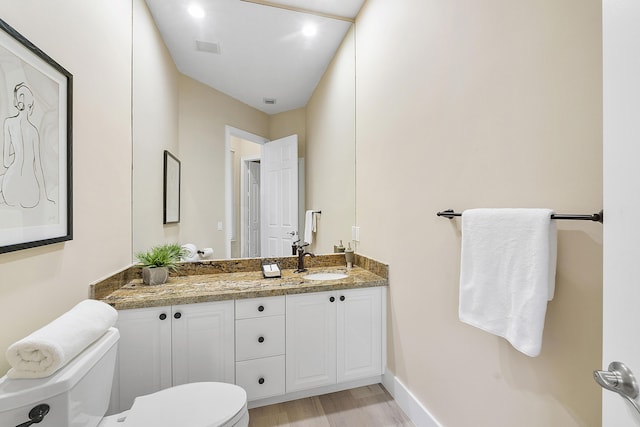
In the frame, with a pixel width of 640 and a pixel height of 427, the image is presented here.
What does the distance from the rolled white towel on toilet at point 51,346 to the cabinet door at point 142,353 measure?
49 centimetres

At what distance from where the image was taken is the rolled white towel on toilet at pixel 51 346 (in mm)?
823

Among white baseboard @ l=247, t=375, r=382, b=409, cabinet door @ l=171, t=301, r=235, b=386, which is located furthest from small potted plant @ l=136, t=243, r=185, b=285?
white baseboard @ l=247, t=375, r=382, b=409

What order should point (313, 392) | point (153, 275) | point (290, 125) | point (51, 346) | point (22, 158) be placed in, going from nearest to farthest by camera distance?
point (51, 346)
point (22, 158)
point (153, 275)
point (313, 392)
point (290, 125)

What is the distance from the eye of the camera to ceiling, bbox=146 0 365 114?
2016mm

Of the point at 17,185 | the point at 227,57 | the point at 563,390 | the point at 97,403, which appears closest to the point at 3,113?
the point at 17,185

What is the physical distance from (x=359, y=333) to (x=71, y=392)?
4.80ft

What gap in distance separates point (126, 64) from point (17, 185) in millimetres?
1160

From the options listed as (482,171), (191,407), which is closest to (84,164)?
(191,407)

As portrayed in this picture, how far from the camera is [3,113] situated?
2.87 feet

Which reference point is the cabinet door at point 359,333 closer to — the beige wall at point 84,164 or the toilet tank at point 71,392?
the toilet tank at point 71,392

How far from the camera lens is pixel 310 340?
179 centimetres

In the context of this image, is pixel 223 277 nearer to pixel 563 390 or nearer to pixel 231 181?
pixel 231 181

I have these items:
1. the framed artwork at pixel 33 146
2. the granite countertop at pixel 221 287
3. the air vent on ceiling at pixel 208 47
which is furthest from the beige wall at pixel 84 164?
the air vent on ceiling at pixel 208 47

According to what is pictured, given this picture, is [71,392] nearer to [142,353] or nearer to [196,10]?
[142,353]
